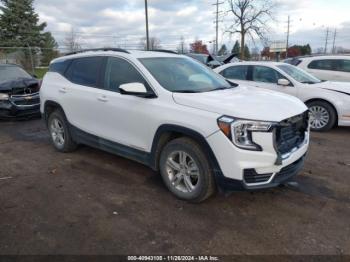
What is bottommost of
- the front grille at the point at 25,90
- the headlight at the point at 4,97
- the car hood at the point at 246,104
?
the headlight at the point at 4,97

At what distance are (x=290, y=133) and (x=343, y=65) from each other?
833 centimetres

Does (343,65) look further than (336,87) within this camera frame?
Yes

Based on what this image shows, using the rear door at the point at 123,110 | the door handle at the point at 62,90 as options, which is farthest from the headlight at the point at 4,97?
the rear door at the point at 123,110

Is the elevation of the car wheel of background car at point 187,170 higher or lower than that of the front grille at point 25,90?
lower

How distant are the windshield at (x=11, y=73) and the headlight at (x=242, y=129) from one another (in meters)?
7.79

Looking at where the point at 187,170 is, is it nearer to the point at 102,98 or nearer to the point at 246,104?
the point at 246,104

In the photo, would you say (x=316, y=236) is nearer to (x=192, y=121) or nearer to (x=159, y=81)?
(x=192, y=121)

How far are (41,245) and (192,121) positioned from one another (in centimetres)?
195

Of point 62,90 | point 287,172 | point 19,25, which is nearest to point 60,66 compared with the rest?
point 62,90

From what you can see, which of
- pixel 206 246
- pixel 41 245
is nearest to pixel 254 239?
pixel 206 246

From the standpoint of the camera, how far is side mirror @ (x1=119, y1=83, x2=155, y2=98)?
396cm

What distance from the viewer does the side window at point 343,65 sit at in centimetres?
1059

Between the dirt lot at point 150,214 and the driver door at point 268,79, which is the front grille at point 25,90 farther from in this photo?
the driver door at point 268,79

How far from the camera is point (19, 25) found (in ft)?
136
